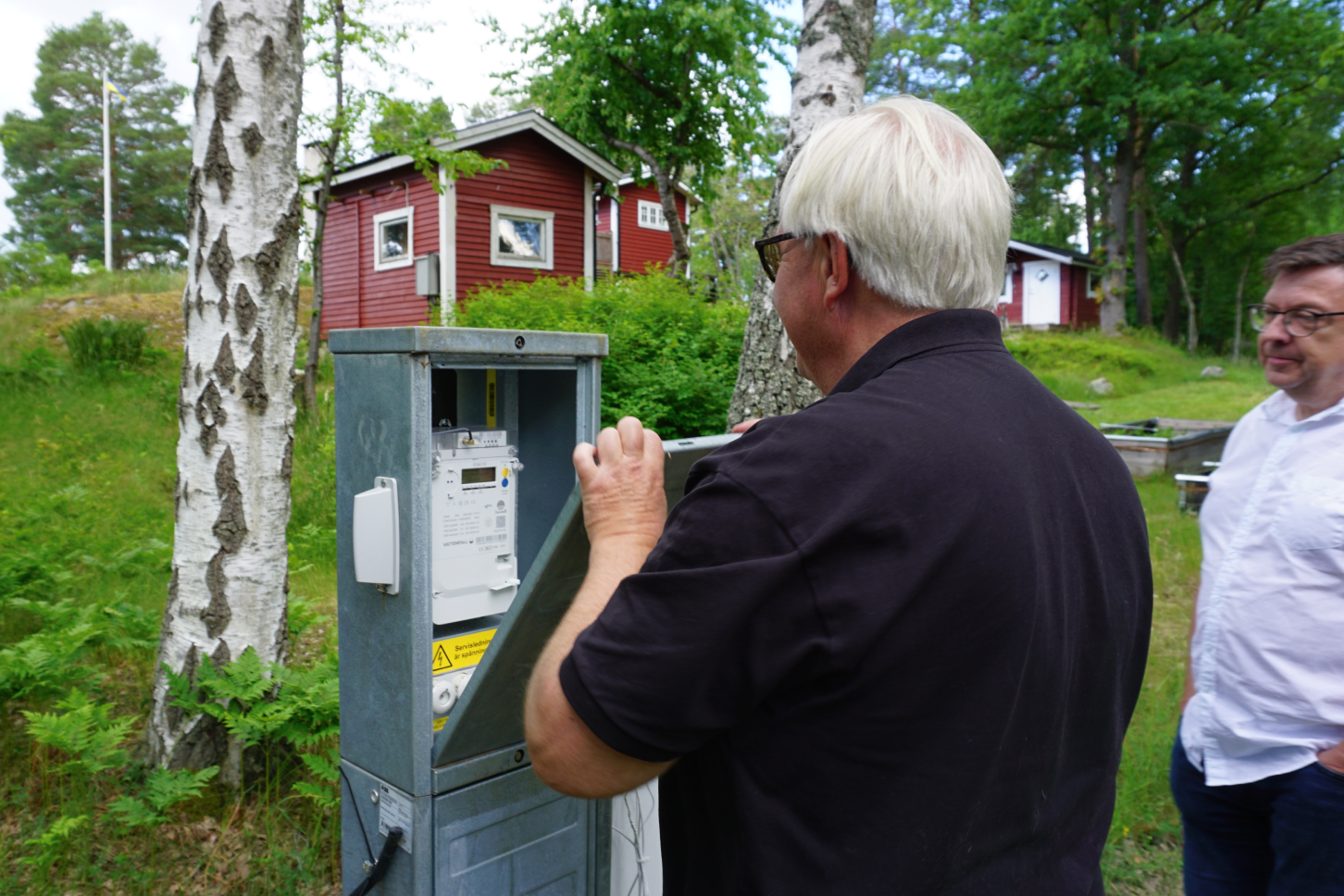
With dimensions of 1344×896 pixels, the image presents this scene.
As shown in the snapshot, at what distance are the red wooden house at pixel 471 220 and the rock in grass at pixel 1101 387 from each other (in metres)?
11.3

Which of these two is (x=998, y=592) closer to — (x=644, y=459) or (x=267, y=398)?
(x=644, y=459)

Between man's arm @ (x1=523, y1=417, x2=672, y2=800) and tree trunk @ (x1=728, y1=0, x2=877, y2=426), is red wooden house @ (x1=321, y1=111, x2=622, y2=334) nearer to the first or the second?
tree trunk @ (x1=728, y1=0, x2=877, y2=426)

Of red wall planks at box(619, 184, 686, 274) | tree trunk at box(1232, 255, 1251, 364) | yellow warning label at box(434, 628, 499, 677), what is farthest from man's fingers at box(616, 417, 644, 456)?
tree trunk at box(1232, 255, 1251, 364)

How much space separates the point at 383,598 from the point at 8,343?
49.4 feet

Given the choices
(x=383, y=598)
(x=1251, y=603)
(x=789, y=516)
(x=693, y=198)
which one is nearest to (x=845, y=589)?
(x=789, y=516)

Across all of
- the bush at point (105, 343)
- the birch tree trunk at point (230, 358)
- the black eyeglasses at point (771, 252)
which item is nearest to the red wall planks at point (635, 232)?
the bush at point (105, 343)

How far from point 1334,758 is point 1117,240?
28.0 metres

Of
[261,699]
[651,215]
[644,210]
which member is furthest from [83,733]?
[651,215]

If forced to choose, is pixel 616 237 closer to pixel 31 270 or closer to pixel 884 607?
pixel 31 270

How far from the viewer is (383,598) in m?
1.90

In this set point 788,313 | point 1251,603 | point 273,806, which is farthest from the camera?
point 273,806

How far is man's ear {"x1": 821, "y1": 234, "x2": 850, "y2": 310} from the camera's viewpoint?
122cm

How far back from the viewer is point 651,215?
81.0 ft

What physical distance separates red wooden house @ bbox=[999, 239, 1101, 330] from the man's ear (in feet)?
101
